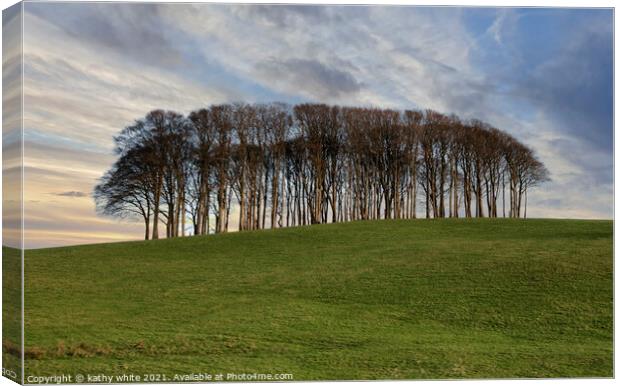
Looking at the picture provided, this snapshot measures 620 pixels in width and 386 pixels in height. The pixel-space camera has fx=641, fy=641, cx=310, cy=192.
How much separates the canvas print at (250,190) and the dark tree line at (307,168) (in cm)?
12

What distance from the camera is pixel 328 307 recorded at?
1519 centimetres

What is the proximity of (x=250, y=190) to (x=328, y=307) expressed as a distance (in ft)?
27.1

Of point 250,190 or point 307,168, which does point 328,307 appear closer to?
point 250,190

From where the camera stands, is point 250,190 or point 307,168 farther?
point 307,168

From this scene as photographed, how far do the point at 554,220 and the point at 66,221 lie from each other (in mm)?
20125

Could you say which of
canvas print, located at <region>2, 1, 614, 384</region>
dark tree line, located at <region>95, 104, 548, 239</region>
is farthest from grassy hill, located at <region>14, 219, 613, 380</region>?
dark tree line, located at <region>95, 104, 548, 239</region>

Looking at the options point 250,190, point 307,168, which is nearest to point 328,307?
point 250,190

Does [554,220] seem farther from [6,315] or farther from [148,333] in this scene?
[6,315]

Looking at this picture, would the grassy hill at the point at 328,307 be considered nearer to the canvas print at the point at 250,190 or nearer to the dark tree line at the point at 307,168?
the canvas print at the point at 250,190

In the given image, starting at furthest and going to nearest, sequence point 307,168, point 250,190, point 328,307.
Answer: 1. point 307,168
2. point 250,190
3. point 328,307

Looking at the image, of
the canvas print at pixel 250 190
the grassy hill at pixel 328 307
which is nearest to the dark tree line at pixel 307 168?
the canvas print at pixel 250 190

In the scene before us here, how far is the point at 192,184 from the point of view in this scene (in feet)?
68.5

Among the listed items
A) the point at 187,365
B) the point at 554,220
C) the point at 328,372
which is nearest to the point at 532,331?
the point at 328,372

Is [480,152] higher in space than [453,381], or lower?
higher
